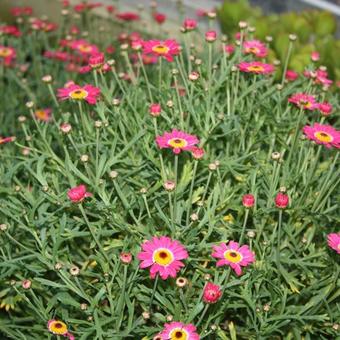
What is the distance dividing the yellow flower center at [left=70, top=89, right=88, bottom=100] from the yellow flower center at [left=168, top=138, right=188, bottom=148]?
28 centimetres

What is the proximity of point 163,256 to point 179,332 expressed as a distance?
15cm

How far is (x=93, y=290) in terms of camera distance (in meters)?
1.56

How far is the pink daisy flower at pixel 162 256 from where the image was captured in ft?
4.30

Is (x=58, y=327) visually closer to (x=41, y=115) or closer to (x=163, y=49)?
(x=163, y=49)

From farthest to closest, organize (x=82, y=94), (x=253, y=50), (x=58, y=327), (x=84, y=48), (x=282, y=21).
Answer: (x=282, y=21)
(x=84, y=48)
(x=253, y=50)
(x=82, y=94)
(x=58, y=327)

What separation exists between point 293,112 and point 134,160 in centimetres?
52

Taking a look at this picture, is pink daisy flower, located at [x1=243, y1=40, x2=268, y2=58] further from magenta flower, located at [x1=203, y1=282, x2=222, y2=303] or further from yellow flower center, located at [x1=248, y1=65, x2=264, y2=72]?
magenta flower, located at [x1=203, y1=282, x2=222, y2=303]

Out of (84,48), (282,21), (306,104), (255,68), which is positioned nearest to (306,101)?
(306,104)

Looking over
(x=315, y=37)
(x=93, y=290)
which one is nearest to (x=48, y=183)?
(x=93, y=290)

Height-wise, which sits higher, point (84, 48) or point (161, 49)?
point (161, 49)

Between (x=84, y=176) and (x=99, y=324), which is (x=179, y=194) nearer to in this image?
(x=84, y=176)

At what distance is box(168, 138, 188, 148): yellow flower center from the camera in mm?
1455

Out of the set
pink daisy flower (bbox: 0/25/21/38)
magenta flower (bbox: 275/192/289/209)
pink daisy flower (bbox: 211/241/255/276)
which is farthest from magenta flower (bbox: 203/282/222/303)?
pink daisy flower (bbox: 0/25/21/38)

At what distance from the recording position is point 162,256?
1340 mm
